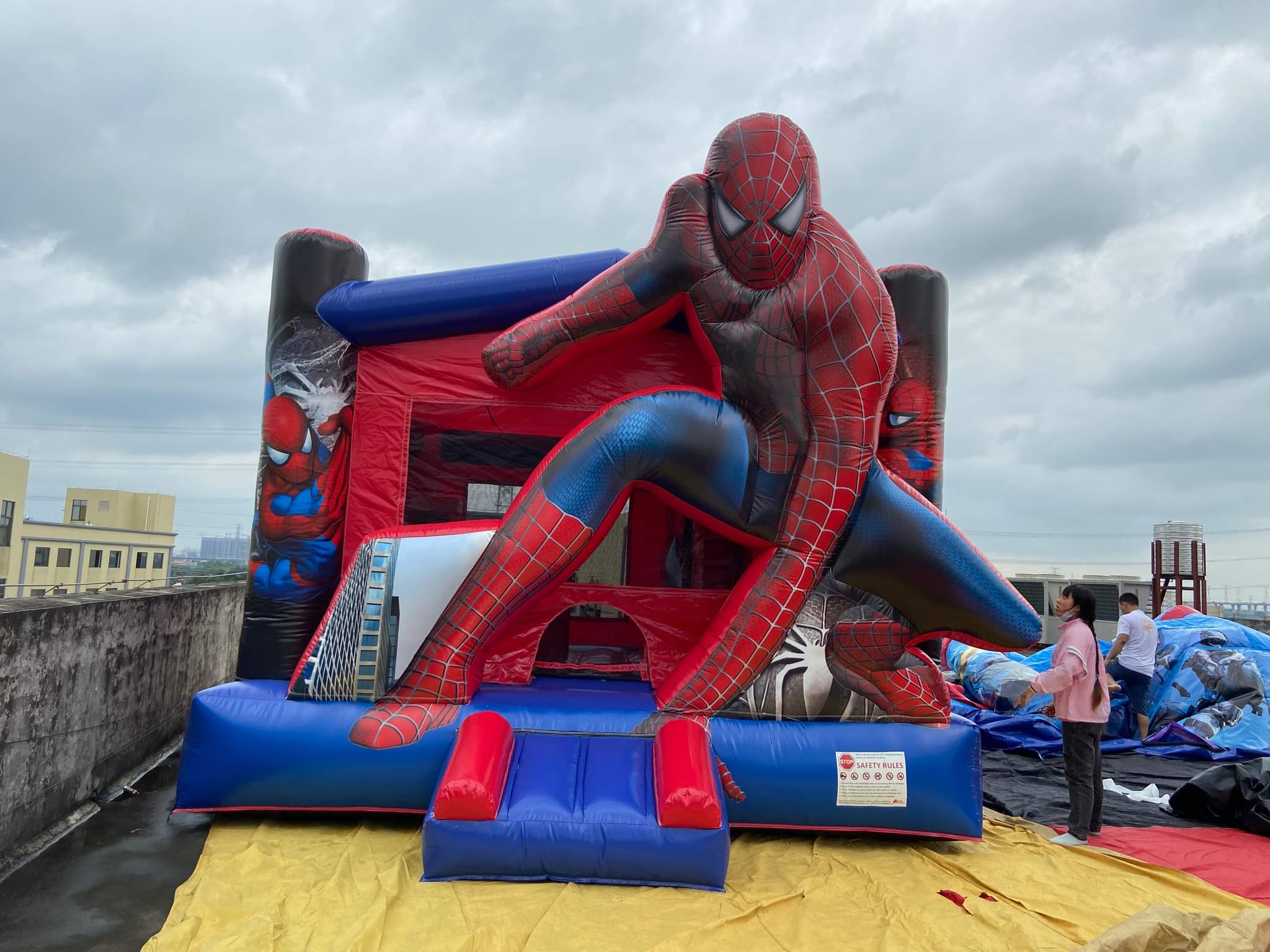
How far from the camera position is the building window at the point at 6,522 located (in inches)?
845

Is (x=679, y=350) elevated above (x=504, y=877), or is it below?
above

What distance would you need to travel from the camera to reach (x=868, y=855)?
3.09 metres

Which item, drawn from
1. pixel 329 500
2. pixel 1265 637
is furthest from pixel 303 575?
pixel 1265 637

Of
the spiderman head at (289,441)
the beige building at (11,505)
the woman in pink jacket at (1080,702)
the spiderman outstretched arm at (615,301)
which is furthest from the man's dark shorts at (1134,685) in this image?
the beige building at (11,505)

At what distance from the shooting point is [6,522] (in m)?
21.7

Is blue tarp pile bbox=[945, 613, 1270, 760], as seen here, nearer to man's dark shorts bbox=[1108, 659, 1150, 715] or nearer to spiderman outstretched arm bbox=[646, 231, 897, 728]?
man's dark shorts bbox=[1108, 659, 1150, 715]

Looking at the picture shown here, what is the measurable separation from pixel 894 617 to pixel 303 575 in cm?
250

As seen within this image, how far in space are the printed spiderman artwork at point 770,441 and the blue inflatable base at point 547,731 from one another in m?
0.17

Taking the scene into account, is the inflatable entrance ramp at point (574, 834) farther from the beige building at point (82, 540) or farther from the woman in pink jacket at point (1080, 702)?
the beige building at point (82, 540)

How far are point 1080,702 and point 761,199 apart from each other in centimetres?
233

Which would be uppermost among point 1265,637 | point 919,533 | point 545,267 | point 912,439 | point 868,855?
point 545,267

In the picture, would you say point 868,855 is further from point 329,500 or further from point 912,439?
point 329,500

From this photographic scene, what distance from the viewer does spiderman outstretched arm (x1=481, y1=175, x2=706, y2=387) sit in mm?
3412

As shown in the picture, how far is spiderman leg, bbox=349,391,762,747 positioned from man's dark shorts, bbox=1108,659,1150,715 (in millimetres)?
3876
